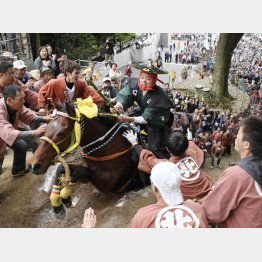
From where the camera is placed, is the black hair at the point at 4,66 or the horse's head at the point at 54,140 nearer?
the horse's head at the point at 54,140

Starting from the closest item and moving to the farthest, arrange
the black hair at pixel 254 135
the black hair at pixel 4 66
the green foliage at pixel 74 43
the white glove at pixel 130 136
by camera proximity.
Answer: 1. the black hair at pixel 254 135
2. the white glove at pixel 130 136
3. the black hair at pixel 4 66
4. the green foliage at pixel 74 43

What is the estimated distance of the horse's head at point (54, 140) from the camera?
175 inches

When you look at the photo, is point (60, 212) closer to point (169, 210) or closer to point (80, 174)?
point (80, 174)

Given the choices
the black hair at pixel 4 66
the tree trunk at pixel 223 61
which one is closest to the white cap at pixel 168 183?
the black hair at pixel 4 66

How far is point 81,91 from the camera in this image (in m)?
6.05

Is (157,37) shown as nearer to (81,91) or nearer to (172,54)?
(172,54)

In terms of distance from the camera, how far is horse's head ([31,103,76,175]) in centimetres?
445

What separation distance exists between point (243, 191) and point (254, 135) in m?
0.49

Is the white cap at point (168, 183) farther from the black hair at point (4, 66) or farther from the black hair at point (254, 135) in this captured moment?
the black hair at point (4, 66)

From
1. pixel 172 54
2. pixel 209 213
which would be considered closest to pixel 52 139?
pixel 209 213

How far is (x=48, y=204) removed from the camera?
6.04m

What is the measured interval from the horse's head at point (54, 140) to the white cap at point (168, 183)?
2.16 metres

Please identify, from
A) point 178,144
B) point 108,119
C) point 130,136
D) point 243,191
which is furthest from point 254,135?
point 108,119

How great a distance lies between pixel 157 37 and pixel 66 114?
31.9 meters
